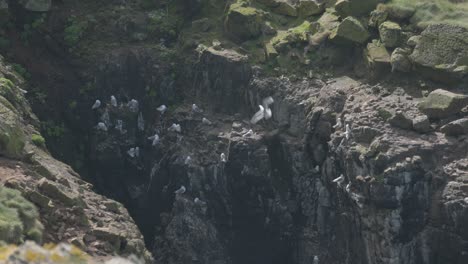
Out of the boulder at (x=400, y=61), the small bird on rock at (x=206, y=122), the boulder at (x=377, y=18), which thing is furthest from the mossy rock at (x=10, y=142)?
the boulder at (x=377, y=18)

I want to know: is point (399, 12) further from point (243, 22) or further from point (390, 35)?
point (243, 22)

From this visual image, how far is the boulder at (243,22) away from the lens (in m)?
34.1

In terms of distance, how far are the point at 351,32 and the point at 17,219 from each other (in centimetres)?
1292

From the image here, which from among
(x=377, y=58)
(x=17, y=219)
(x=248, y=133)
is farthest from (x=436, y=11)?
(x=17, y=219)

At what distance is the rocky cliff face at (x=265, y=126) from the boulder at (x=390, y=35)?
56mm

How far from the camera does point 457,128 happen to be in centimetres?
2973

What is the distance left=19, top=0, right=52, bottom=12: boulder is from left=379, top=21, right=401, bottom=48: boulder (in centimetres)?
1042

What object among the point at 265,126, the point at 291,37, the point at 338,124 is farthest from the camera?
the point at 291,37

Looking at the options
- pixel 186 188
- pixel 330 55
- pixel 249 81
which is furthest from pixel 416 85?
pixel 186 188

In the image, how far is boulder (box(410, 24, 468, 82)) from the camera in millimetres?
30969

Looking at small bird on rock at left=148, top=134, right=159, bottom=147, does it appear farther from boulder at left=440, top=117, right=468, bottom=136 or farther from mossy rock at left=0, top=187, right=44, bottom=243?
mossy rock at left=0, top=187, right=44, bottom=243

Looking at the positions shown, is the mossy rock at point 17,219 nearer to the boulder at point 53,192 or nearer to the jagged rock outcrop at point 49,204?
the jagged rock outcrop at point 49,204

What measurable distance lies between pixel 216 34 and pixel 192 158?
430 centimetres

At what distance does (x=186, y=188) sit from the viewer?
32.4 meters
